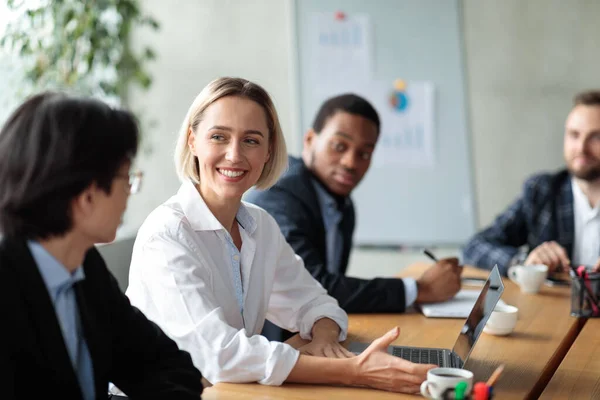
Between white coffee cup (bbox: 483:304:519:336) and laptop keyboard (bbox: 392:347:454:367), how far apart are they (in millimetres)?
198

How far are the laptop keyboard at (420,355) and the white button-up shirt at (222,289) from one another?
0.18 metres

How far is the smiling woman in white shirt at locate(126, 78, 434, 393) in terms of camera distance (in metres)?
1.45

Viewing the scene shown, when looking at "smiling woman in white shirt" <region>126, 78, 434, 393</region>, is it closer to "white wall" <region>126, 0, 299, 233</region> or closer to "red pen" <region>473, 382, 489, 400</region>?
"red pen" <region>473, 382, 489, 400</region>

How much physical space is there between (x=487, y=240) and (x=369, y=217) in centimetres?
112

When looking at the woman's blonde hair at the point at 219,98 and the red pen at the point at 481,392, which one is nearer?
the red pen at the point at 481,392

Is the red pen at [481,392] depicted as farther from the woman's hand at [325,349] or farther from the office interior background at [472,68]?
the office interior background at [472,68]

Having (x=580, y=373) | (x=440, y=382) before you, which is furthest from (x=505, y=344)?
(x=440, y=382)

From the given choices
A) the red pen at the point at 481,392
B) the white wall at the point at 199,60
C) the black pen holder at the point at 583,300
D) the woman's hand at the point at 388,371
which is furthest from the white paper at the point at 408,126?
the red pen at the point at 481,392

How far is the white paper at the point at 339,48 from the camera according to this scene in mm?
3869

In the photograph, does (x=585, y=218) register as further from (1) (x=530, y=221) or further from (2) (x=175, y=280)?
(2) (x=175, y=280)

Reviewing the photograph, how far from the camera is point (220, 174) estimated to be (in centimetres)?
175

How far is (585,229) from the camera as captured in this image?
2877mm

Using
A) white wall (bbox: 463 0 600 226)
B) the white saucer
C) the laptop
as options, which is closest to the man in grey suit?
the white saucer

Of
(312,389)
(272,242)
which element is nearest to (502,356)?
(312,389)
